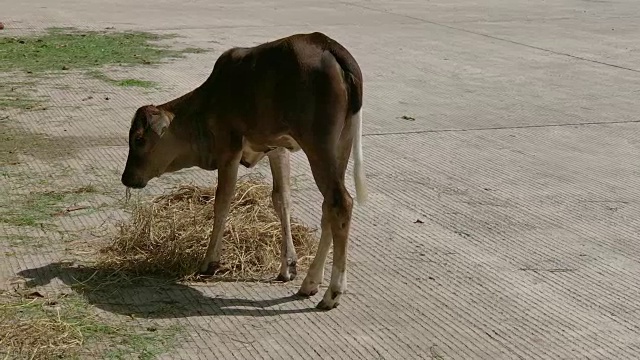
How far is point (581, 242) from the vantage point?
6.42m

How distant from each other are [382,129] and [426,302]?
13.6 feet

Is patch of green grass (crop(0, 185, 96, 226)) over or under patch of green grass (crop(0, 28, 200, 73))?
over

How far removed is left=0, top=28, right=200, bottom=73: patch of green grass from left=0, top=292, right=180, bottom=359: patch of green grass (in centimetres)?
729

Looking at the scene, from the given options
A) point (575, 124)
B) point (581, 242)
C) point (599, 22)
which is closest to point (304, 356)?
point (581, 242)

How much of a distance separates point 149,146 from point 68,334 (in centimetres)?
139

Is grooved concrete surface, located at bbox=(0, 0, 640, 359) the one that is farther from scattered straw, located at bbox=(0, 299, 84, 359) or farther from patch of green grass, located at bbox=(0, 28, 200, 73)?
patch of green grass, located at bbox=(0, 28, 200, 73)

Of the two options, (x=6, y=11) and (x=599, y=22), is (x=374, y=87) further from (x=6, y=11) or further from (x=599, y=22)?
(x=6, y=11)

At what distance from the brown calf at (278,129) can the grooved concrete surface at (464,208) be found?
1.11 ft

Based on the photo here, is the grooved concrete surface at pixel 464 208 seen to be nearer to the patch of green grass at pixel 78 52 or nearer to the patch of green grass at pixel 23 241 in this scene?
the patch of green grass at pixel 23 241

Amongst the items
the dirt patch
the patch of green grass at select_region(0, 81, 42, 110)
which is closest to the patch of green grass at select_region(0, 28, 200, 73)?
the patch of green grass at select_region(0, 81, 42, 110)

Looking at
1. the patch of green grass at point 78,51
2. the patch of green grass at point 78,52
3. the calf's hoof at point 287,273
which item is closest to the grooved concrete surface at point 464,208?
the calf's hoof at point 287,273

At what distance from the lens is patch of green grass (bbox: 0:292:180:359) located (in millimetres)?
4582

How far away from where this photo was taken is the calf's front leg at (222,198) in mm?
5621

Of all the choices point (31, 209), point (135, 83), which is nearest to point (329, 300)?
point (31, 209)
